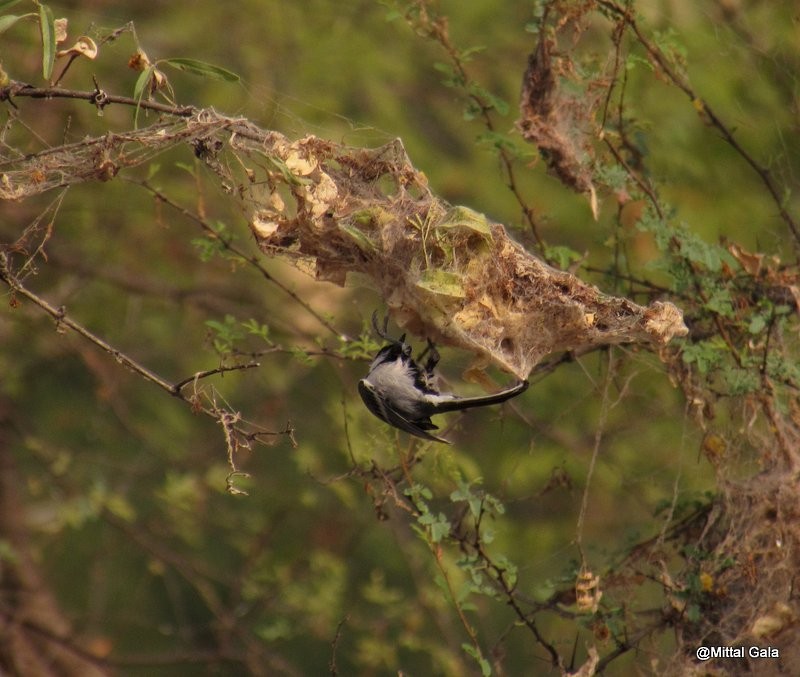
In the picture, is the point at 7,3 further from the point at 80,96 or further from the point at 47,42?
the point at 80,96

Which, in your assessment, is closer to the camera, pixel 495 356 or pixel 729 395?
pixel 495 356

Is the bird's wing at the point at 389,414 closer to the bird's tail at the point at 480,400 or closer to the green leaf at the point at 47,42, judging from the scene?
the bird's tail at the point at 480,400

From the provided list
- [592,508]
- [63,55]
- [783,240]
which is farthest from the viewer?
[592,508]

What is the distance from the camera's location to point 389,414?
287 centimetres

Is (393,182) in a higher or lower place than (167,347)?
A: higher

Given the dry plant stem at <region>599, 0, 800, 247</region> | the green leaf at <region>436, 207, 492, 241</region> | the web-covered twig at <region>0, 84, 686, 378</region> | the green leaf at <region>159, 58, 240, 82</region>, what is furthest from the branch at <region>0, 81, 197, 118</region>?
the dry plant stem at <region>599, 0, 800, 247</region>

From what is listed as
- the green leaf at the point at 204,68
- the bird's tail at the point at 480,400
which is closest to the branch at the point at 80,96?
the green leaf at the point at 204,68

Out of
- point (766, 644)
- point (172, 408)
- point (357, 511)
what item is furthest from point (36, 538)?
point (766, 644)

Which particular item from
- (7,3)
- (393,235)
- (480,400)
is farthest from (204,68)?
(480,400)

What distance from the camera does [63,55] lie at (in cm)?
259

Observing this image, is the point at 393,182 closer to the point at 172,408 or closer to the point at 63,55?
the point at 63,55

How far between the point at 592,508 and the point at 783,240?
3.50m

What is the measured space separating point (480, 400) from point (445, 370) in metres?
2.71

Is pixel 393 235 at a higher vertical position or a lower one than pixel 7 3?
lower
